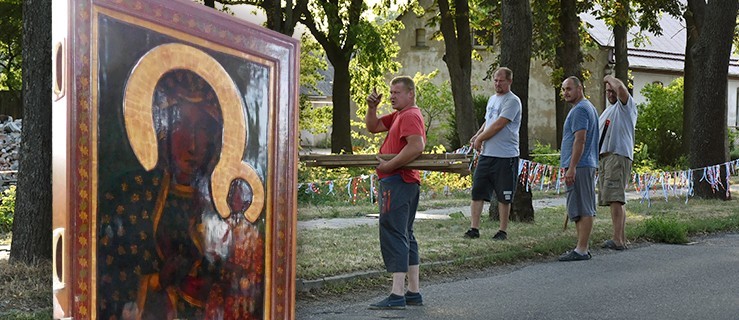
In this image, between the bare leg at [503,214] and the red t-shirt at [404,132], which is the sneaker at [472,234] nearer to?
the bare leg at [503,214]

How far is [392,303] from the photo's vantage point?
26.0 ft

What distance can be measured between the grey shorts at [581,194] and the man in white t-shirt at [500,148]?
0.74m

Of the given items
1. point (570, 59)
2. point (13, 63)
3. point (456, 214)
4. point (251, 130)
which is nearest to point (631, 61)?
point (570, 59)

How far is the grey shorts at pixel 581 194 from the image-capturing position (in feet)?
37.1

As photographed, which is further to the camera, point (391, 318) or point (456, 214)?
point (456, 214)

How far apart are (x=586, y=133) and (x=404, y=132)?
448cm

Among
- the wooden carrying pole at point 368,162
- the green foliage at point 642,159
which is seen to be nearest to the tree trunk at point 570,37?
the green foliage at point 642,159

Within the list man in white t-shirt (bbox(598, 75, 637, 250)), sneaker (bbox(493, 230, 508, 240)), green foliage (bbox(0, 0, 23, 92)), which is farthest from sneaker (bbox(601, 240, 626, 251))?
green foliage (bbox(0, 0, 23, 92))

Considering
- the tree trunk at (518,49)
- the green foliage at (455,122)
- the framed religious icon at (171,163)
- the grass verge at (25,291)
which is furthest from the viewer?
the green foliage at (455,122)

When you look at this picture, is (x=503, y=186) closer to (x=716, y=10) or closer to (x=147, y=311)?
(x=147, y=311)

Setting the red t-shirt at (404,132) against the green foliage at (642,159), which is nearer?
the red t-shirt at (404,132)

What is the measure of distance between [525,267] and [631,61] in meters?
38.6

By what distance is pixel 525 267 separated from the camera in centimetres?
1070

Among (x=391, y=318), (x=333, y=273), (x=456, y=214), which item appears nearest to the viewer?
(x=391, y=318)
